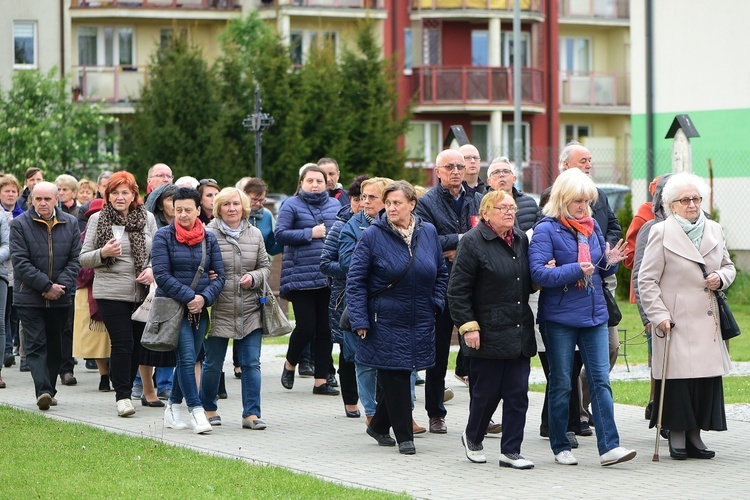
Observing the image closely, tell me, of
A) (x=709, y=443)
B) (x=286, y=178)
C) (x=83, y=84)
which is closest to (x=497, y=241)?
(x=709, y=443)

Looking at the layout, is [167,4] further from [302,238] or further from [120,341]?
[120,341]

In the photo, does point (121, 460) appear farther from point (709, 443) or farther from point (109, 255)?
point (709, 443)

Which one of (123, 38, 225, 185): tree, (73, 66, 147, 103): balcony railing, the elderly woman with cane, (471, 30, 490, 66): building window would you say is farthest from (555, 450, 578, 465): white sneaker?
(471, 30, 490, 66): building window

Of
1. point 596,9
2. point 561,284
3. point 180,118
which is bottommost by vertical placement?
point 561,284

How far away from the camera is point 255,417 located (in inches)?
462

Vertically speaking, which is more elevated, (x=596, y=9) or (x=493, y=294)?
(x=596, y=9)

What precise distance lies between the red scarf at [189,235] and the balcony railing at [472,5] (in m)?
40.5

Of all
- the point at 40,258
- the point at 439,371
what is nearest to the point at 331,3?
the point at 40,258

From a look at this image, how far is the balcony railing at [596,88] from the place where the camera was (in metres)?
54.1

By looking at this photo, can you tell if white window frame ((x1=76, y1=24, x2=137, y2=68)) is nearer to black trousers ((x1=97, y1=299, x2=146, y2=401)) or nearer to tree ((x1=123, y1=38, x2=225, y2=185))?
tree ((x1=123, y1=38, x2=225, y2=185))

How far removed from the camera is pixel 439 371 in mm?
11414

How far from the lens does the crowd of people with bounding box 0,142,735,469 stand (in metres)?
9.89

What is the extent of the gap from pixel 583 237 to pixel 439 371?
6.67 ft

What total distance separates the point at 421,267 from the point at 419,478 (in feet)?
5.71
